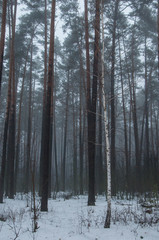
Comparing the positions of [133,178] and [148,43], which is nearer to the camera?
[133,178]

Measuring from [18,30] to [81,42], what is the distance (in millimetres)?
4904

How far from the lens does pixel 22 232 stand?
211 inches

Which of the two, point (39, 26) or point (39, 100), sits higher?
point (39, 26)

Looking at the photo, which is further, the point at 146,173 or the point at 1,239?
the point at 146,173

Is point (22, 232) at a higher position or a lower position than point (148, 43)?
lower

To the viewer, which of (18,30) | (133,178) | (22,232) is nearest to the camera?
(22,232)

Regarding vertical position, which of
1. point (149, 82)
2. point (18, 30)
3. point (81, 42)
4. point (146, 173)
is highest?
point (18, 30)

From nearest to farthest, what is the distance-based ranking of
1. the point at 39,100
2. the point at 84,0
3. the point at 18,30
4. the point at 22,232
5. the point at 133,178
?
1. the point at 22,232
2. the point at 84,0
3. the point at 133,178
4. the point at 18,30
5. the point at 39,100

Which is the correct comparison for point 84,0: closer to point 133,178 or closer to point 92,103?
point 92,103

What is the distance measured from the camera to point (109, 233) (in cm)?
539

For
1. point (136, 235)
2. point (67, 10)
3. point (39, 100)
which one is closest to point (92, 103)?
point (136, 235)

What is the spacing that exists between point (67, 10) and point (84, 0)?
2780 mm

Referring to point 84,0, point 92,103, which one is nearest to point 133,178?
Answer: point 92,103

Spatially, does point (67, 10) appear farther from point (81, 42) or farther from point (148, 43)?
point (148, 43)
